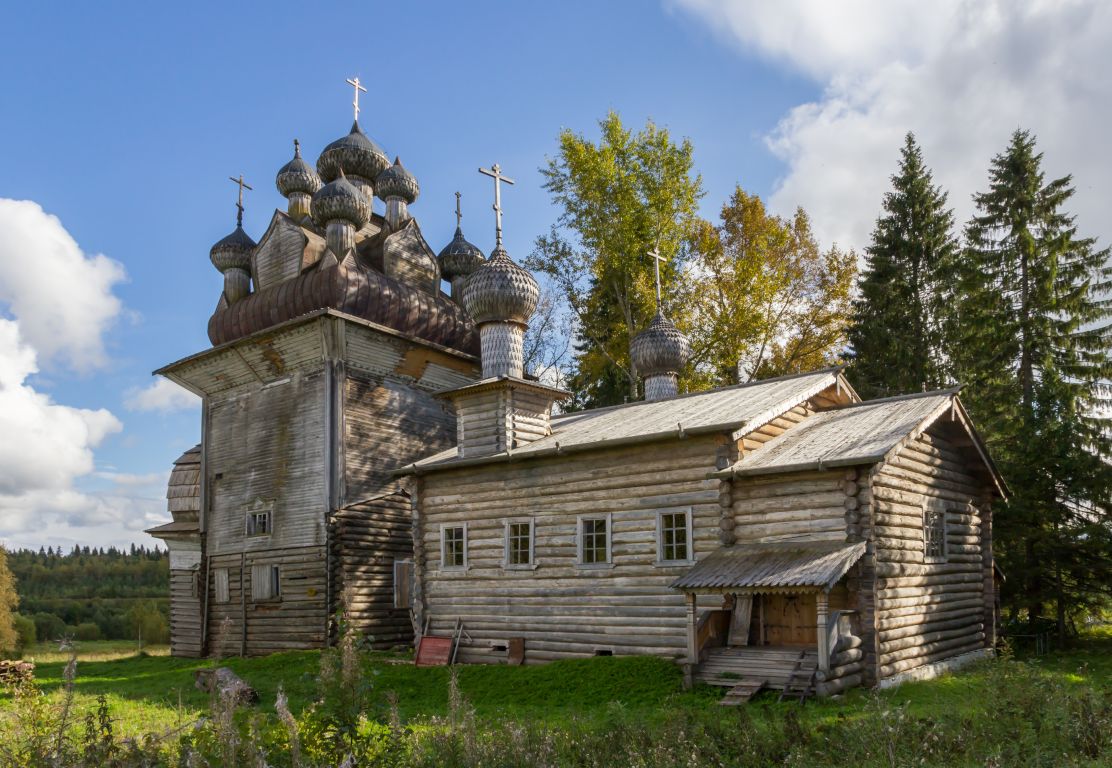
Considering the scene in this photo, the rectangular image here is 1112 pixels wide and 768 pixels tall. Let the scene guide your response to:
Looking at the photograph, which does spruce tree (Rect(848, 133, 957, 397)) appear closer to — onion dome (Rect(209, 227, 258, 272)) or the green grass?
the green grass

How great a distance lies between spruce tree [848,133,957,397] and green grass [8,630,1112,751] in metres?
10.6

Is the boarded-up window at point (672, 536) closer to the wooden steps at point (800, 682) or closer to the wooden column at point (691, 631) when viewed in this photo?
the wooden column at point (691, 631)

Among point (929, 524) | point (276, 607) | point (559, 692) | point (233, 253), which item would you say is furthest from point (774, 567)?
point (233, 253)

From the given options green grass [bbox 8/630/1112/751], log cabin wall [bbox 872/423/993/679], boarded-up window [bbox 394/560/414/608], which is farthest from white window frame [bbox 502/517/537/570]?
Result: log cabin wall [bbox 872/423/993/679]

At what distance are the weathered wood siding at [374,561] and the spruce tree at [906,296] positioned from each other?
1539cm

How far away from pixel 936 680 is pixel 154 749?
1271 cm

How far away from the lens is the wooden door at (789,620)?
603 inches

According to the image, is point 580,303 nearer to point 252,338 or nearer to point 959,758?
point 252,338

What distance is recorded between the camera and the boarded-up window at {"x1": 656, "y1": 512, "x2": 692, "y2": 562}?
1666cm

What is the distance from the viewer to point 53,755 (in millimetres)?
6895

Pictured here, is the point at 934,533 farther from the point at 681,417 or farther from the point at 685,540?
the point at 681,417

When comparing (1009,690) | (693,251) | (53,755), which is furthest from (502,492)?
(693,251)

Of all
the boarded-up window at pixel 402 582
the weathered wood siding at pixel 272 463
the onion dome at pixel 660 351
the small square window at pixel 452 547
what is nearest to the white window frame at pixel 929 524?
the onion dome at pixel 660 351

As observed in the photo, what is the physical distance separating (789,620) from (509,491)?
6.32 meters
